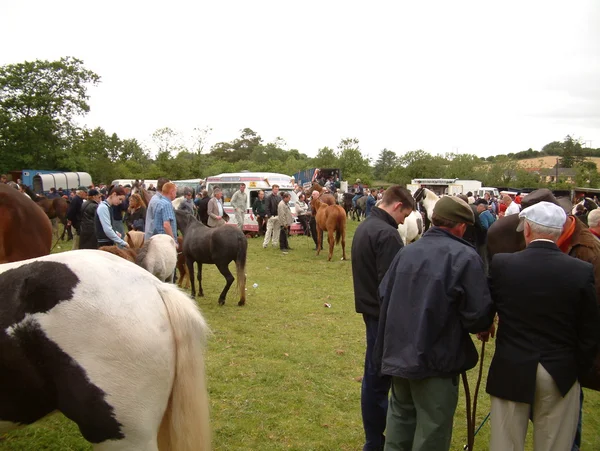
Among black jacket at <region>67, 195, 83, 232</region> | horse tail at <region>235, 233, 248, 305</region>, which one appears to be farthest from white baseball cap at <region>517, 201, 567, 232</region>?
black jacket at <region>67, 195, 83, 232</region>

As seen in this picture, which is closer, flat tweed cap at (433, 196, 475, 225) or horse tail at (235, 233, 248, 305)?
flat tweed cap at (433, 196, 475, 225)

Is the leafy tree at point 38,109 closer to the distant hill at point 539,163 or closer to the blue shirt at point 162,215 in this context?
the blue shirt at point 162,215

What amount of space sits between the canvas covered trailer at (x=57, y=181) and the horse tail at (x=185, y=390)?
30.6 m

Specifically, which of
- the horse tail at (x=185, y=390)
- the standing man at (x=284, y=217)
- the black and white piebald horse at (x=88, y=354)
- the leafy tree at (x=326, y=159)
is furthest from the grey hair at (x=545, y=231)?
the leafy tree at (x=326, y=159)

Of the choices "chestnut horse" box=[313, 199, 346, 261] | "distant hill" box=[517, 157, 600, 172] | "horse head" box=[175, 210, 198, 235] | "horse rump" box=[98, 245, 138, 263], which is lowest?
"chestnut horse" box=[313, 199, 346, 261]

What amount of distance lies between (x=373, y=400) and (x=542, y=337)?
1533 mm

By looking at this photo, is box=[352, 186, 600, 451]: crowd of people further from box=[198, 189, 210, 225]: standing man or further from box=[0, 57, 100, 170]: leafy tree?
box=[0, 57, 100, 170]: leafy tree

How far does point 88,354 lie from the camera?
224cm

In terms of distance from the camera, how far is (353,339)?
6676 mm

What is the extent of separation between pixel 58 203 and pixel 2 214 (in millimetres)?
13277

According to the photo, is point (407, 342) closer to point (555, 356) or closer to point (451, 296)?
point (451, 296)

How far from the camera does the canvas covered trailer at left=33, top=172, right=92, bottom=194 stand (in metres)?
29.3

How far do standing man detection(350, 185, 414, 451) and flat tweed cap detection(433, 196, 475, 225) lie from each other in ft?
2.46

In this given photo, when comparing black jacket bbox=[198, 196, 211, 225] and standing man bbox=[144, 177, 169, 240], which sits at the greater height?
standing man bbox=[144, 177, 169, 240]
